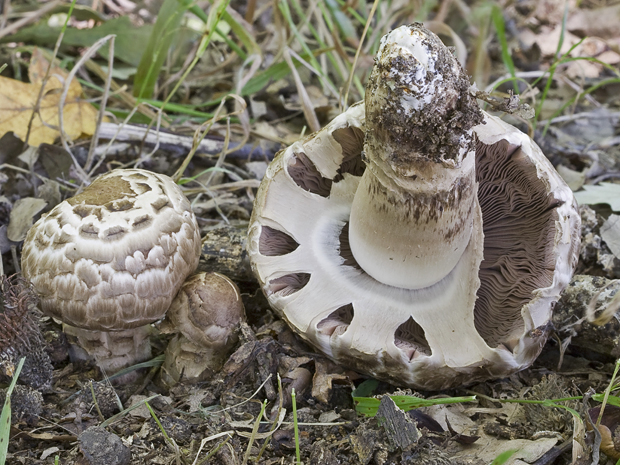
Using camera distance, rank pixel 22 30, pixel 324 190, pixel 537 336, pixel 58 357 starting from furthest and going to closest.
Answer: pixel 22 30, pixel 324 190, pixel 58 357, pixel 537 336

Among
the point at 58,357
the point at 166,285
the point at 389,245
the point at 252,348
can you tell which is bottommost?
the point at 58,357

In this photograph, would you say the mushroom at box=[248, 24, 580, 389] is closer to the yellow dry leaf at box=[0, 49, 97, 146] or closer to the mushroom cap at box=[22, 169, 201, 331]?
the mushroom cap at box=[22, 169, 201, 331]

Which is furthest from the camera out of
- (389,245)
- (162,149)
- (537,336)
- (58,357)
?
(162,149)

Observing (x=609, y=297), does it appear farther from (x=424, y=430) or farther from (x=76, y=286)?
(x=76, y=286)

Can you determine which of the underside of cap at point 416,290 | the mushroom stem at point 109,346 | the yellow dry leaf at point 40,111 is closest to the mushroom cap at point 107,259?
the mushroom stem at point 109,346

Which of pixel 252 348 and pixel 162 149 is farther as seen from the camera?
pixel 162 149

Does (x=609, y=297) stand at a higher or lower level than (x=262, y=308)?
higher

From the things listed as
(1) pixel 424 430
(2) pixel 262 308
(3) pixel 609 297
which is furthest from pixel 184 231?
(3) pixel 609 297

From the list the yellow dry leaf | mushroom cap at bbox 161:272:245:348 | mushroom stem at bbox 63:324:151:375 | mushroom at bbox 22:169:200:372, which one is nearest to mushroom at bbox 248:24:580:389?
mushroom cap at bbox 161:272:245:348
